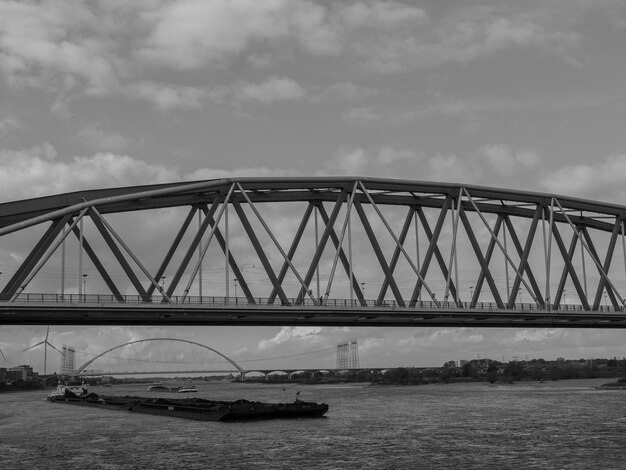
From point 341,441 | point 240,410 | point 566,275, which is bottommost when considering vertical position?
point 341,441

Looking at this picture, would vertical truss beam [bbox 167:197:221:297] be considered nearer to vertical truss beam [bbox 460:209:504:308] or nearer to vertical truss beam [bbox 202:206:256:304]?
vertical truss beam [bbox 202:206:256:304]

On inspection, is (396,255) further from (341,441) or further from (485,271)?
(341,441)

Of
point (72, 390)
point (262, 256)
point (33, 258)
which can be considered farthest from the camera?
point (72, 390)

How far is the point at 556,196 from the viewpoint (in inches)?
3002

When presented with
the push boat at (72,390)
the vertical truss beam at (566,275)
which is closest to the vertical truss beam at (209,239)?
the vertical truss beam at (566,275)

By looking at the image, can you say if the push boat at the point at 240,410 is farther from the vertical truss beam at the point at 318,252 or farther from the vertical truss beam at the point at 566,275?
the vertical truss beam at the point at 566,275

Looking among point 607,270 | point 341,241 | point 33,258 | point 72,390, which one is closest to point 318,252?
point 341,241

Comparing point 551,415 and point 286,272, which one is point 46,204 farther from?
point 551,415

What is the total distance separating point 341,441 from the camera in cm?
5412

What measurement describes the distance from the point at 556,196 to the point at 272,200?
98.3ft

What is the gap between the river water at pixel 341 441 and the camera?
42.9 meters

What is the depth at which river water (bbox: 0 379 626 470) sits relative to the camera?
42.9 metres

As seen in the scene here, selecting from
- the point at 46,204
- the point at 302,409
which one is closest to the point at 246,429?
the point at 302,409

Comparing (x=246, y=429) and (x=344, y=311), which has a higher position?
(x=344, y=311)
